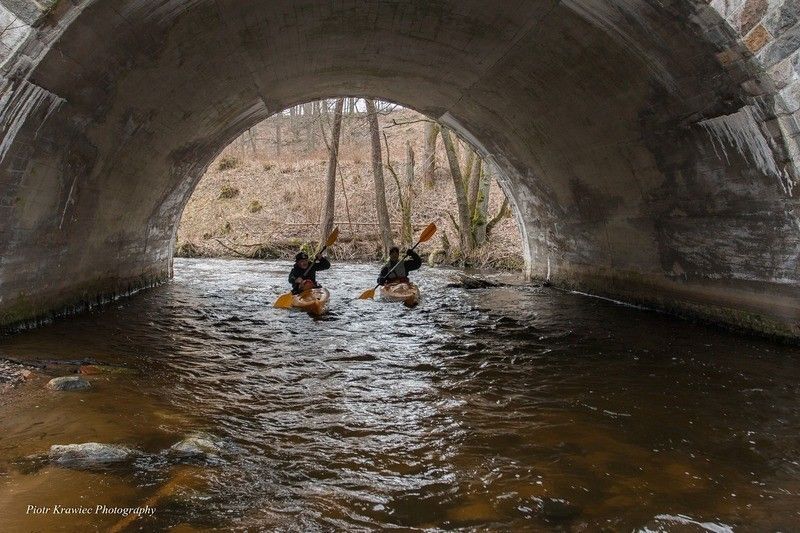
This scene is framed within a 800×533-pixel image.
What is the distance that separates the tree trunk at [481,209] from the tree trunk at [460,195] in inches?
12.3

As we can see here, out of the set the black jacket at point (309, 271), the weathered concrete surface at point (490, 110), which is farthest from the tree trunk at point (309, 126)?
the black jacket at point (309, 271)

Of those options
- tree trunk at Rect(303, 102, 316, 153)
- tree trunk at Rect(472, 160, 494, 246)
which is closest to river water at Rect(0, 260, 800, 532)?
tree trunk at Rect(472, 160, 494, 246)

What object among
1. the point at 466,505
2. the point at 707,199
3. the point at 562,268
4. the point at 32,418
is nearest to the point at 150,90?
the point at 32,418

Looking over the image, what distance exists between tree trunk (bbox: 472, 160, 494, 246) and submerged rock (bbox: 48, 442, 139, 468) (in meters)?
15.3

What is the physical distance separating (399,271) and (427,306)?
156 cm

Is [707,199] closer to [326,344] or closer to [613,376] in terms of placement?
[613,376]

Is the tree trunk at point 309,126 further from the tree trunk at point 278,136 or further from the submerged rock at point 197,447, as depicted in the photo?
the submerged rock at point 197,447

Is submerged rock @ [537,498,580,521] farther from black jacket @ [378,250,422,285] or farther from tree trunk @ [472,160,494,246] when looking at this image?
tree trunk @ [472,160,494,246]

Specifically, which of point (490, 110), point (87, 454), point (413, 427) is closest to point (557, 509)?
point (413, 427)

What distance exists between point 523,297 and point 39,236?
860 cm

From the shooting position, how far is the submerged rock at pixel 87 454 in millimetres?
3385

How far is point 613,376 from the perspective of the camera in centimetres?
592

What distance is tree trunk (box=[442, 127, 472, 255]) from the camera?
1762cm

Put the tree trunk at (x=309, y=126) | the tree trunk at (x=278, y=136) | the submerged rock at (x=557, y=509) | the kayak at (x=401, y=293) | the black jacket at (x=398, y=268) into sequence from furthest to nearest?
the tree trunk at (x=309, y=126) < the tree trunk at (x=278, y=136) < the black jacket at (x=398, y=268) < the kayak at (x=401, y=293) < the submerged rock at (x=557, y=509)
